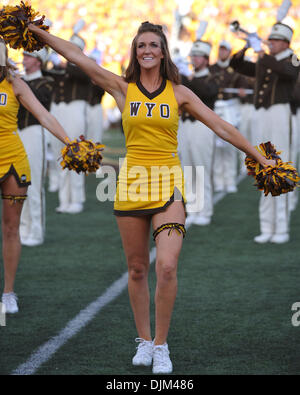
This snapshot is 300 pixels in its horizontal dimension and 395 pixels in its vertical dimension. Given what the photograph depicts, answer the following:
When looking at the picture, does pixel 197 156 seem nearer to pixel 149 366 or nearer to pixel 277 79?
pixel 277 79

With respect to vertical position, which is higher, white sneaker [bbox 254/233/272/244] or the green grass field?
white sneaker [bbox 254/233/272/244]

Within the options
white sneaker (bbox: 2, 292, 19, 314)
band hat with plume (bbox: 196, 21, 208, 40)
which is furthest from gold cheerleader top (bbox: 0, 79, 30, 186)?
band hat with plume (bbox: 196, 21, 208, 40)

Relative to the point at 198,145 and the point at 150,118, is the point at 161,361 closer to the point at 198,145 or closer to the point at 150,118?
the point at 150,118

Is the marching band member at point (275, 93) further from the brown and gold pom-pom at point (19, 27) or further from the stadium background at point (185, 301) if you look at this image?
the brown and gold pom-pom at point (19, 27)

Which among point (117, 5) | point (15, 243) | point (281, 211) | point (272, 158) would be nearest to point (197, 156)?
point (281, 211)

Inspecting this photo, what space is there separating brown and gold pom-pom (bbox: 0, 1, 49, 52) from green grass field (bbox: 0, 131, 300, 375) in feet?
5.65

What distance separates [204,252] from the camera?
7914 mm

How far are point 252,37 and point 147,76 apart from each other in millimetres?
4212

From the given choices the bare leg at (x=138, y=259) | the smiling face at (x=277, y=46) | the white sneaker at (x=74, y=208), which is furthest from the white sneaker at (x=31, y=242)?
the bare leg at (x=138, y=259)

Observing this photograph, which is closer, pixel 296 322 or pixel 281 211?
pixel 296 322

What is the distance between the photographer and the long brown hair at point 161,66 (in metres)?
4.35

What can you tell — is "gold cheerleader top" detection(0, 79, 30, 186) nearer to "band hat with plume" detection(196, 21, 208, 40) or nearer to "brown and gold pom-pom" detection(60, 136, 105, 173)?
"brown and gold pom-pom" detection(60, 136, 105, 173)

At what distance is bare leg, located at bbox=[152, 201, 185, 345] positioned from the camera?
14.0 ft

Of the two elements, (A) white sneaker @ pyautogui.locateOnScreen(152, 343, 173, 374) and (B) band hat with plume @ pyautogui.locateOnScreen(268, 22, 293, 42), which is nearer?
(A) white sneaker @ pyautogui.locateOnScreen(152, 343, 173, 374)
